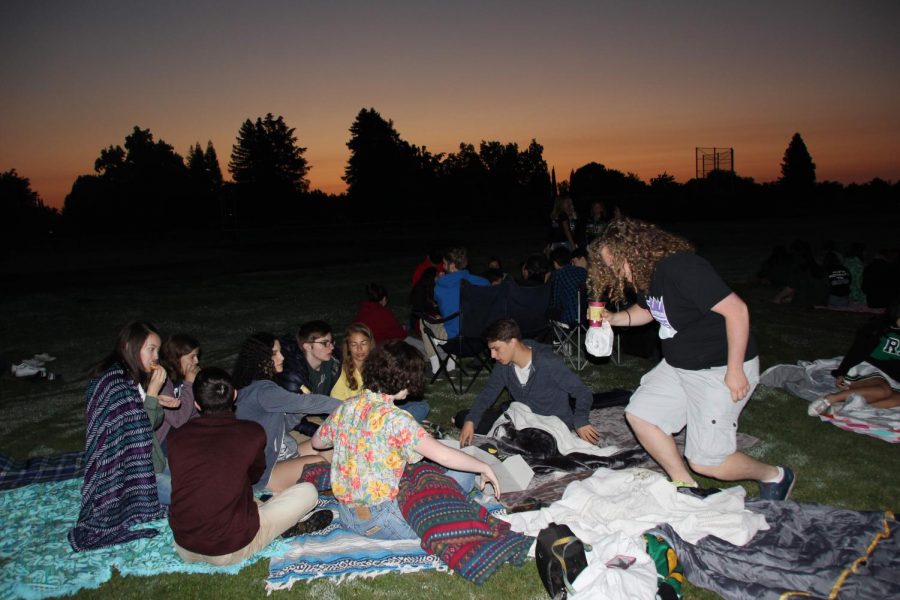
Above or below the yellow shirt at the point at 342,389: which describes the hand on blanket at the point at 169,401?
above

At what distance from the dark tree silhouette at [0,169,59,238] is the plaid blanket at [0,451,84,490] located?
3224 centimetres

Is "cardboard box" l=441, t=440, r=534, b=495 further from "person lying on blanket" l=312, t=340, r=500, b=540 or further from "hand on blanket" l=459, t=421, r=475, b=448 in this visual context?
"person lying on blanket" l=312, t=340, r=500, b=540

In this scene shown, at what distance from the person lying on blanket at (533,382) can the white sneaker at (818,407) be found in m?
2.02

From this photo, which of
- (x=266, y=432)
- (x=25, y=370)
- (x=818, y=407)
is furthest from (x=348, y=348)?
(x=25, y=370)

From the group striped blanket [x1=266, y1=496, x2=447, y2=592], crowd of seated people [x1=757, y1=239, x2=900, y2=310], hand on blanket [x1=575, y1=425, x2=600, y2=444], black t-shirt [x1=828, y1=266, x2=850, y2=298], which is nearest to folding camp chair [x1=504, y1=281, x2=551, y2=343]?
hand on blanket [x1=575, y1=425, x2=600, y2=444]

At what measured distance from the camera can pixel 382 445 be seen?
10.7 feet

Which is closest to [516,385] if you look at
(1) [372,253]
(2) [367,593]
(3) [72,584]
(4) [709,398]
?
(4) [709,398]

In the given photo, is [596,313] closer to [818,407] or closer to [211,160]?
[818,407]

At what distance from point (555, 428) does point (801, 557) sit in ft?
6.07

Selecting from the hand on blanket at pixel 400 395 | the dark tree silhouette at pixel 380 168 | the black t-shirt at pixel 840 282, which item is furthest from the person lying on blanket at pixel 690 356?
the dark tree silhouette at pixel 380 168

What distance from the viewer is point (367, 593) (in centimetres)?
314

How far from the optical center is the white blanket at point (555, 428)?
4.53 meters

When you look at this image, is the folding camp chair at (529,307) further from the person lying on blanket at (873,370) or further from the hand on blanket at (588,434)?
the person lying on blanket at (873,370)

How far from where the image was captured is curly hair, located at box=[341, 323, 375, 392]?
Result: 481 centimetres
